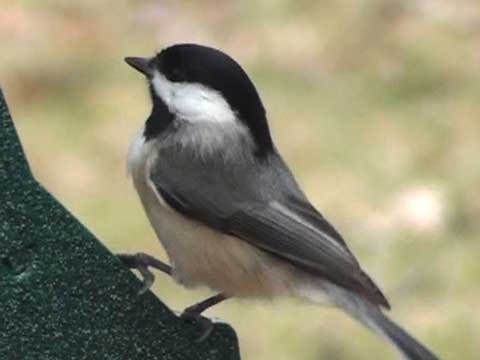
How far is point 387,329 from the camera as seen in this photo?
3.33m

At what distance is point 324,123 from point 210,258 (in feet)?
9.94

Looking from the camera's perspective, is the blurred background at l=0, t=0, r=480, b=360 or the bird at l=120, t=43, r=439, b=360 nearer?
the bird at l=120, t=43, r=439, b=360

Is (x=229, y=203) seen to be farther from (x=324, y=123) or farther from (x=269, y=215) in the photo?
(x=324, y=123)

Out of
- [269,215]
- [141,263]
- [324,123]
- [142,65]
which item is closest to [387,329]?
[269,215]

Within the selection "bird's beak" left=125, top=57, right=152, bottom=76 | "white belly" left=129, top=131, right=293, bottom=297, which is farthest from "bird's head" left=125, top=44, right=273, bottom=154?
"white belly" left=129, top=131, right=293, bottom=297

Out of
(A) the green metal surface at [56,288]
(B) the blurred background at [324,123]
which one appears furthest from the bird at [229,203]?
(B) the blurred background at [324,123]

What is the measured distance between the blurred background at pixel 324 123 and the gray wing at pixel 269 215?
4.48ft

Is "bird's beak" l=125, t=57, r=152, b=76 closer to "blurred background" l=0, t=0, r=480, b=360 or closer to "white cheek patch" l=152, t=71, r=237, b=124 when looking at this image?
"white cheek patch" l=152, t=71, r=237, b=124

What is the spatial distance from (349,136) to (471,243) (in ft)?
2.57

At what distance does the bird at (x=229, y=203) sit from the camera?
3383 mm

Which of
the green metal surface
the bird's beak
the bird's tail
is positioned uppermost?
the bird's beak

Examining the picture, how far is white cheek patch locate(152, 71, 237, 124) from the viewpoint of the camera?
3410 mm

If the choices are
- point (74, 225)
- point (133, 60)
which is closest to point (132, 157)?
point (133, 60)

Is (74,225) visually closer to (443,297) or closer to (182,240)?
(182,240)
